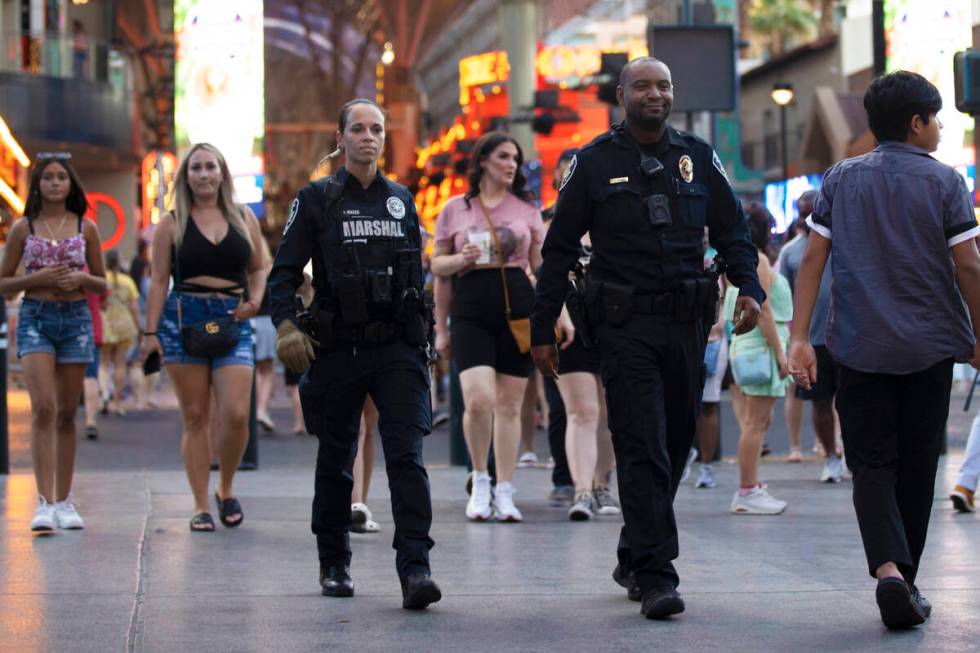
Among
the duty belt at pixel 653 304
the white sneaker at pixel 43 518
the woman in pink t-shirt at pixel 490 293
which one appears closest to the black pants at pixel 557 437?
the woman in pink t-shirt at pixel 490 293

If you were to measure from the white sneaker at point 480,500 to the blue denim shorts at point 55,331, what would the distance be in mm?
2077

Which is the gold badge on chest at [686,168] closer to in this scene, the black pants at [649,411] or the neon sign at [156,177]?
the black pants at [649,411]

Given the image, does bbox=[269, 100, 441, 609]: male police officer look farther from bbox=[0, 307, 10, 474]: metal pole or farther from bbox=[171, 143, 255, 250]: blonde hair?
bbox=[0, 307, 10, 474]: metal pole

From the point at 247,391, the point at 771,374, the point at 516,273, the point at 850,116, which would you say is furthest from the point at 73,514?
the point at 850,116

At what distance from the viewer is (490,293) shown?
8.98 meters

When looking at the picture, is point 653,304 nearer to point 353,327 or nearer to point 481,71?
point 353,327

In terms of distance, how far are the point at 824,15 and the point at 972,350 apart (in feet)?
227

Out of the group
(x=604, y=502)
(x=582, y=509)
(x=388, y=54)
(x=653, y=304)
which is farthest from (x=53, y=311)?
(x=388, y=54)

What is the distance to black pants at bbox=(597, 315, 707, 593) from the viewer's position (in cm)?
611

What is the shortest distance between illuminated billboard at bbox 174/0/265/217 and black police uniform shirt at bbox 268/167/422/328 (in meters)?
14.5

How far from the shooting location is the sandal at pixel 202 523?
28.2 feet

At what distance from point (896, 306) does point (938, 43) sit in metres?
22.2

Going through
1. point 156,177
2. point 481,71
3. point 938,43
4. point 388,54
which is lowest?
point 156,177

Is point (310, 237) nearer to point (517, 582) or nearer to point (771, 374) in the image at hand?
point (517, 582)
